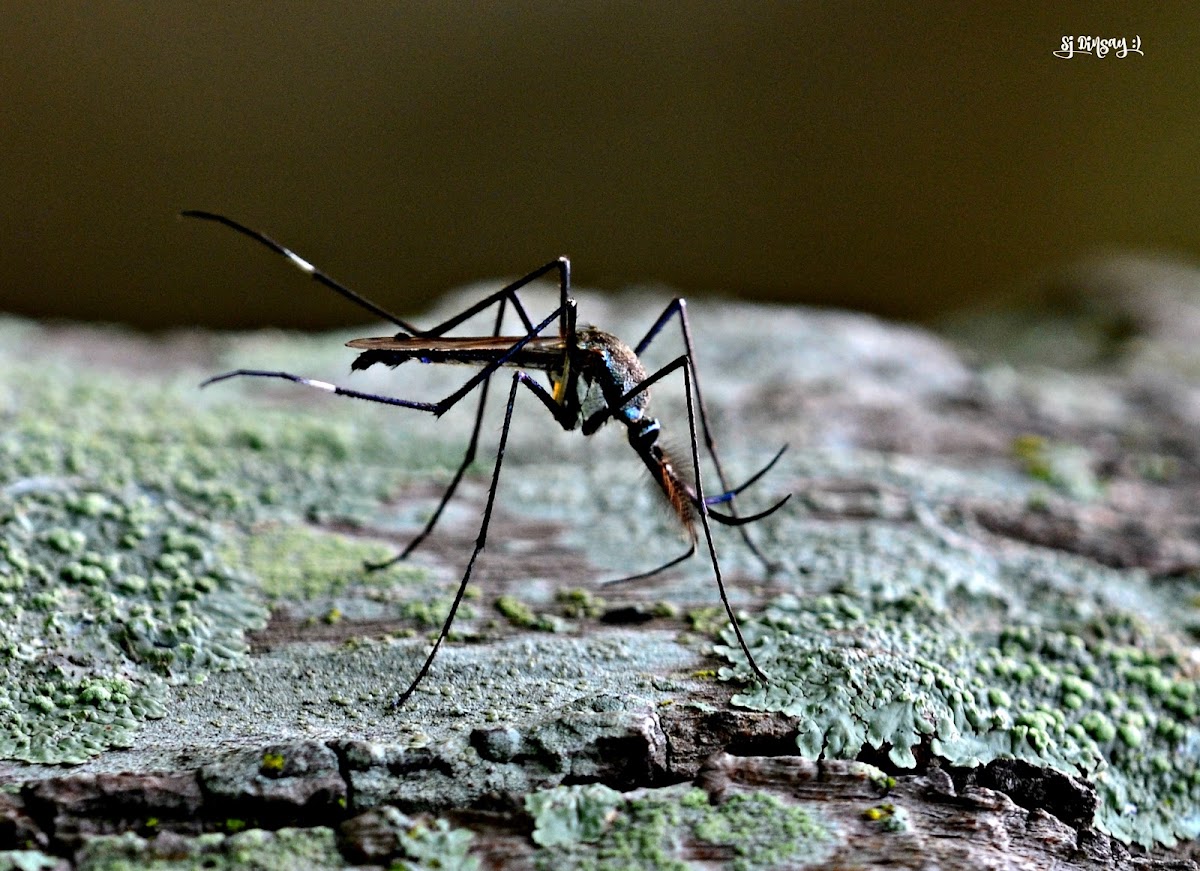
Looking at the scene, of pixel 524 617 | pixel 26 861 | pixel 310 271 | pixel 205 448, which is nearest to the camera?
pixel 26 861

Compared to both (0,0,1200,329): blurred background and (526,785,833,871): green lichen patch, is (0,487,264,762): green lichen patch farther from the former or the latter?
(0,0,1200,329): blurred background

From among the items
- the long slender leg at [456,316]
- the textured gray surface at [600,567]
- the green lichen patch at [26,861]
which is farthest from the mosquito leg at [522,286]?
the green lichen patch at [26,861]

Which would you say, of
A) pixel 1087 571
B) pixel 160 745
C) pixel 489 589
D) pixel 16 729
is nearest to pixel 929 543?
pixel 1087 571

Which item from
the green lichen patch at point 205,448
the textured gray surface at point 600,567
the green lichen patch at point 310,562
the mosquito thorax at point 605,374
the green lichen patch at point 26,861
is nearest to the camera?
the green lichen patch at point 26,861

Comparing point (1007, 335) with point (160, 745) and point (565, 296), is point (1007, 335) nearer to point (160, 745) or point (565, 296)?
point (565, 296)

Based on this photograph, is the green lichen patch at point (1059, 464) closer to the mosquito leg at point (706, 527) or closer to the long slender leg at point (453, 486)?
the mosquito leg at point (706, 527)

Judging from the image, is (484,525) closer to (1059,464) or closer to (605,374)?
(605,374)

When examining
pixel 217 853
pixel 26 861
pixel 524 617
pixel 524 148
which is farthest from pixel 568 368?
pixel 524 148
